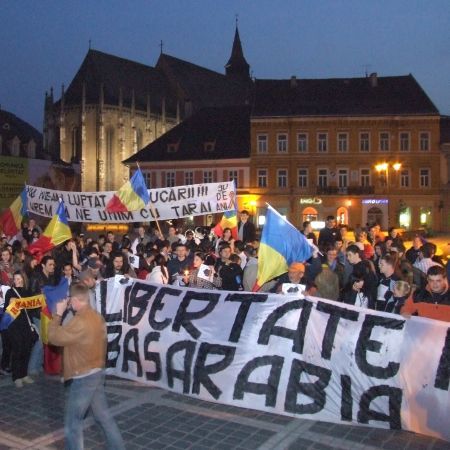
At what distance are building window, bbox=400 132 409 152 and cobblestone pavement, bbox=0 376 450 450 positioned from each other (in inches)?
1766

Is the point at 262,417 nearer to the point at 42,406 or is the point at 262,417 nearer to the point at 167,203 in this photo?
the point at 42,406

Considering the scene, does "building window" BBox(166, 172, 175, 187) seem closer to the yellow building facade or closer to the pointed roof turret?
the yellow building facade

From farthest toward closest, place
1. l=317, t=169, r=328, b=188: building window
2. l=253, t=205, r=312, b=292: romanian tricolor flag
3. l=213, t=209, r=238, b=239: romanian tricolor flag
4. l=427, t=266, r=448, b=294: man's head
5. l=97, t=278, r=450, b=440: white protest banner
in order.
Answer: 1. l=317, t=169, r=328, b=188: building window
2. l=213, t=209, r=238, b=239: romanian tricolor flag
3. l=253, t=205, r=312, b=292: romanian tricolor flag
4. l=427, t=266, r=448, b=294: man's head
5. l=97, t=278, r=450, b=440: white protest banner

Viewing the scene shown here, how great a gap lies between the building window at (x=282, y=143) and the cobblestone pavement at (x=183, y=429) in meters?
43.5

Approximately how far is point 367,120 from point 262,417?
45187 mm

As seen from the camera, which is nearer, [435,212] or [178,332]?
[178,332]

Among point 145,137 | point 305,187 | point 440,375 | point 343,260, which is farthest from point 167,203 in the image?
point 145,137

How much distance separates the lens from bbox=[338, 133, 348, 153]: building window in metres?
49.7

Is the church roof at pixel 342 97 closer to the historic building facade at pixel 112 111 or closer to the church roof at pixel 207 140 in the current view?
the church roof at pixel 207 140

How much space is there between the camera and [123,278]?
29.6 ft

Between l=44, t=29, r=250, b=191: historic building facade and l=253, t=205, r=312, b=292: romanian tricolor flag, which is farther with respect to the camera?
l=44, t=29, r=250, b=191: historic building facade

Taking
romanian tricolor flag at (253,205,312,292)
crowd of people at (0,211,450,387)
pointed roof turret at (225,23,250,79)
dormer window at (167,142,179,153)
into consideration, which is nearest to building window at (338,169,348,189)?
dormer window at (167,142,179,153)

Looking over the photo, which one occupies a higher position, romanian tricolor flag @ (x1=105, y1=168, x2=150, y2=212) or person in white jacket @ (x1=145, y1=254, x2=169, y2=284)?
romanian tricolor flag @ (x1=105, y1=168, x2=150, y2=212)

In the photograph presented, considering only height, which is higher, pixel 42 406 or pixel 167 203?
pixel 167 203
